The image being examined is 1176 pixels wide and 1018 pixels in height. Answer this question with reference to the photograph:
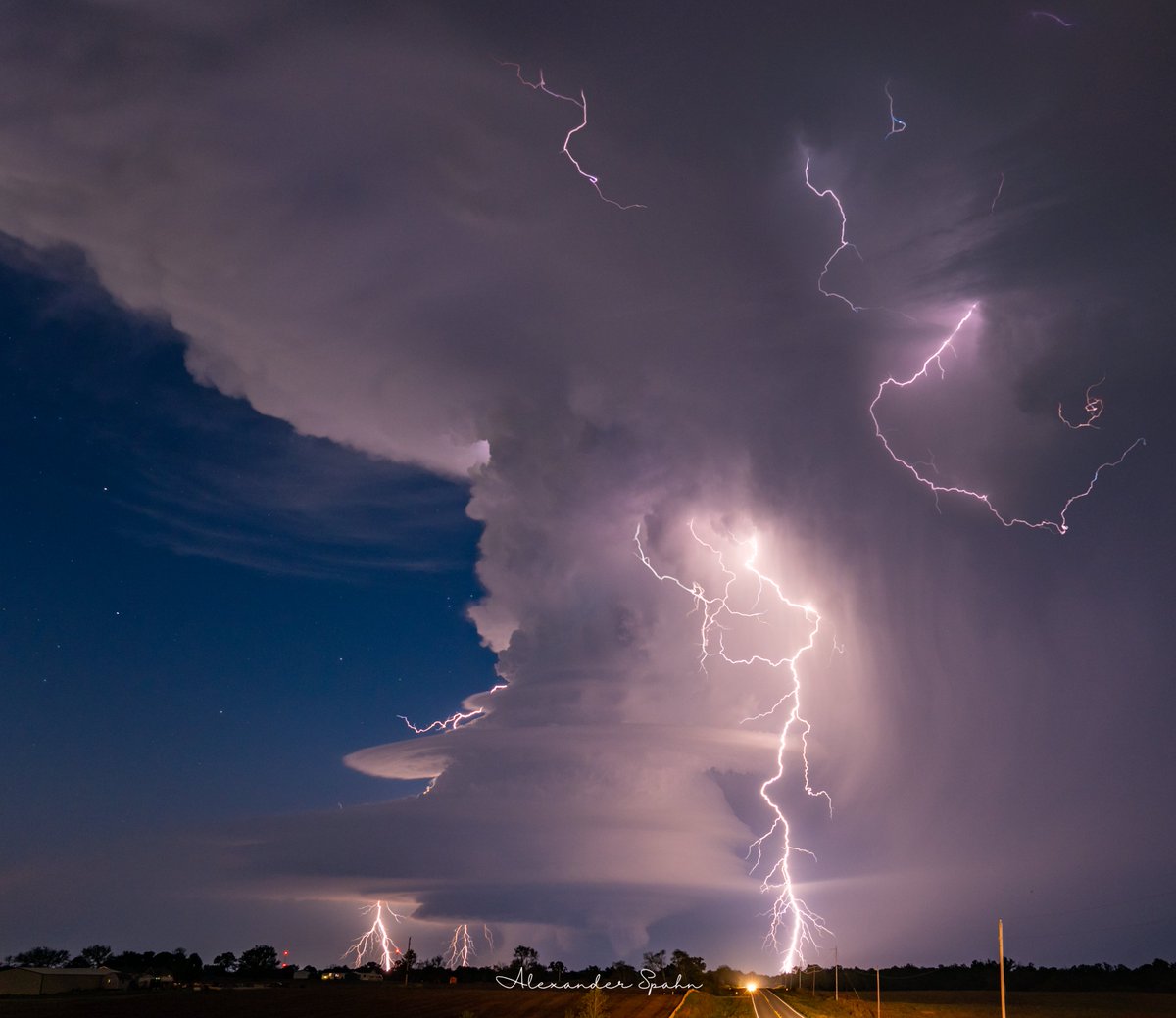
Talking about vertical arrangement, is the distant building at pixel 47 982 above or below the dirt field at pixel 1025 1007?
below

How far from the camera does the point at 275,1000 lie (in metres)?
66.8

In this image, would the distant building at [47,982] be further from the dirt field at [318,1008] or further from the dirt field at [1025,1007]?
the dirt field at [1025,1007]

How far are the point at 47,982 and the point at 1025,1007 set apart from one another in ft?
253

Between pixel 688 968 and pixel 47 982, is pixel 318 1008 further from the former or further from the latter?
pixel 688 968

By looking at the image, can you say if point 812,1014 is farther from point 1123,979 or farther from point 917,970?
point 917,970

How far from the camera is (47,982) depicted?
3263 inches

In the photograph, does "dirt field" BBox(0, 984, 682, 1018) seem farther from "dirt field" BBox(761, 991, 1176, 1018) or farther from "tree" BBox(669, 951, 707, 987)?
"tree" BBox(669, 951, 707, 987)

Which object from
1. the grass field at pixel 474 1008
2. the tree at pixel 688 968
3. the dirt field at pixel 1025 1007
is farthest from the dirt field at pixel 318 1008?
the tree at pixel 688 968

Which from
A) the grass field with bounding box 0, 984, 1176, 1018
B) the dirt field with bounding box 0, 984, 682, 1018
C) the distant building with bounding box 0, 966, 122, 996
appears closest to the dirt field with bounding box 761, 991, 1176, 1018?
the grass field with bounding box 0, 984, 1176, 1018

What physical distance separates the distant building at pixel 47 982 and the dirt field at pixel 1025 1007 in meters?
60.8

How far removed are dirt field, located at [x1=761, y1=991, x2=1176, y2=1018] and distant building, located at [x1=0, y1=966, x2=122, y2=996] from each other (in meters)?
60.8

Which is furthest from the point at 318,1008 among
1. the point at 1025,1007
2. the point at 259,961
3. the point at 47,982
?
the point at 259,961

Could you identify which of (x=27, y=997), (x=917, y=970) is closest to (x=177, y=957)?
(x=27, y=997)

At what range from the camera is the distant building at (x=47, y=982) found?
81.0 m
